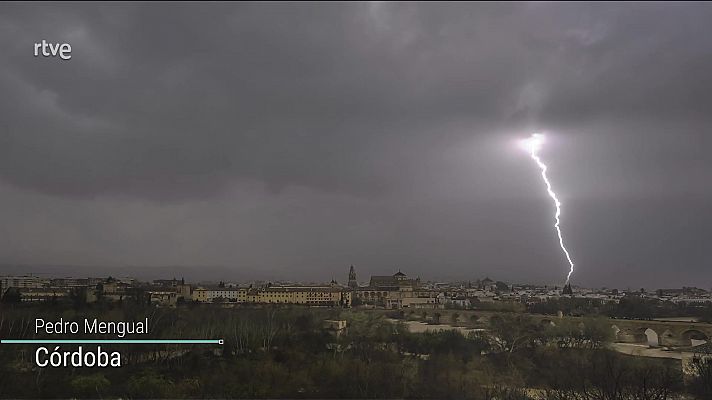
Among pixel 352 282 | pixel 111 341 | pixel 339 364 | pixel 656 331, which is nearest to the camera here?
pixel 111 341

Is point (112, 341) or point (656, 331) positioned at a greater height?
point (112, 341)

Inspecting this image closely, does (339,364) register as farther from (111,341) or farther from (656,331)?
(656,331)

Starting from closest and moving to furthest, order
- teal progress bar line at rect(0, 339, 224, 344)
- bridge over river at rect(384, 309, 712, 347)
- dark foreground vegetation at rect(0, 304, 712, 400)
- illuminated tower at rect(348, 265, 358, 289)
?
dark foreground vegetation at rect(0, 304, 712, 400), teal progress bar line at rect(0, 339, 224, 344), bridge over river at rect(384, 309, 712, 347), illuminated tower at rect(348, 265, 358, 289)

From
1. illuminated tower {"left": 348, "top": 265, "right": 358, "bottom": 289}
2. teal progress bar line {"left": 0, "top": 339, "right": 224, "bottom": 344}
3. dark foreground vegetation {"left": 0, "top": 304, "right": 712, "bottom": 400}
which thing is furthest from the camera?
illuminated tower {"left": 348, "top": 265, "right": 358, "bottom": 289}

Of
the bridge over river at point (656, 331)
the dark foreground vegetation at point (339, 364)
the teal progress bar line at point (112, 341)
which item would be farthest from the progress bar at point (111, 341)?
the bridge over river at point (656, 331)

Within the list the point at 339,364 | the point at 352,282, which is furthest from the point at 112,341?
the point at 352,282

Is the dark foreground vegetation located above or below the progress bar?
below

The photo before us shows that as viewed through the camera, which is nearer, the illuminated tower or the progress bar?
the progress bar

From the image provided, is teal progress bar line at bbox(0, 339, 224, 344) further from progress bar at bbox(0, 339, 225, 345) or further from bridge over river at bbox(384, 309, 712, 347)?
bridge over river at bbox(384, 309, 712, 347)

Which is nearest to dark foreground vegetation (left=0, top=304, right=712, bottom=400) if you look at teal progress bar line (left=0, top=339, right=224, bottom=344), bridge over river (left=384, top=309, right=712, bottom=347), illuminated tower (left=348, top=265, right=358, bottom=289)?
teal progress bar line (left=0, top=339, right=224, bottom=344)
